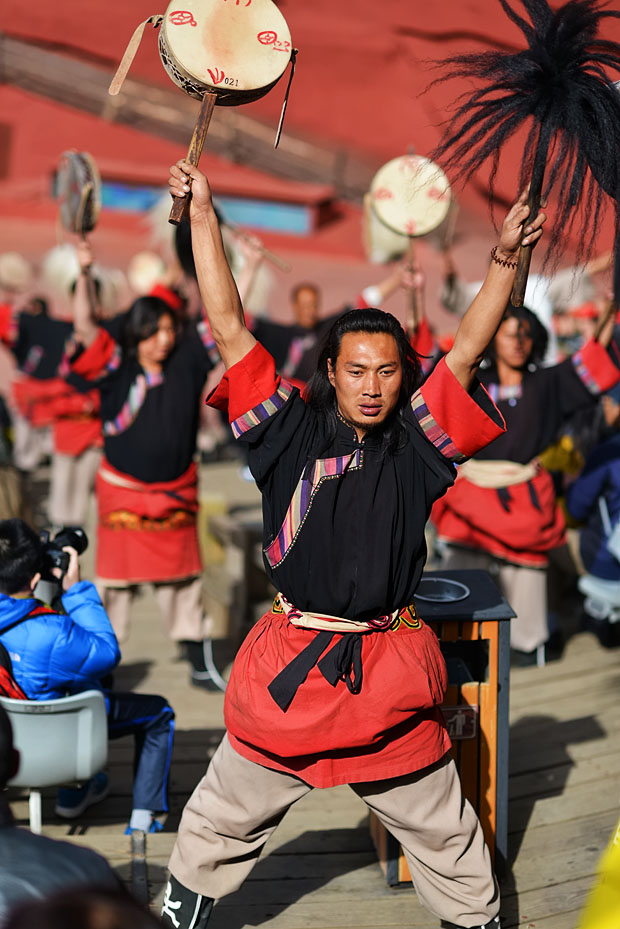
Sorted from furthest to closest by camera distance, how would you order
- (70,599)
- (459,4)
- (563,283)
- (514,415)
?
1. (459,4)
2. (563,283)
3. (514,415)
4. (70,599)

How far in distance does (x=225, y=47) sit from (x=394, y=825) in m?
1.64

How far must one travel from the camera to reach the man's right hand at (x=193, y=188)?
211cm

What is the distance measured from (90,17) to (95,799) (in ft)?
34.2

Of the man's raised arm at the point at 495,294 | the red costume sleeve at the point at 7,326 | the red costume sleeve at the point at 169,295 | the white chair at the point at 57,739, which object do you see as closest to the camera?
the man's raised arm at the point at 495,294

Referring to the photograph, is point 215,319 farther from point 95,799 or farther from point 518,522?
point 518,522

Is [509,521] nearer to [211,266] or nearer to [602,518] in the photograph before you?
[602,518]

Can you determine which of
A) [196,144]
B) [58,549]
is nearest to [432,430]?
[196,144]

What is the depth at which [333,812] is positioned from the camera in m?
3.17

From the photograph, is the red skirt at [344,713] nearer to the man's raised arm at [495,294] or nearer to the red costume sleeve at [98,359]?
the man's raised arm at [495,294]

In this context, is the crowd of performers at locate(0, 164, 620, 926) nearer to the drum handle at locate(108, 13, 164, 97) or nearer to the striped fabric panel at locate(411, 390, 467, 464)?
the striped fabric panel at locate(411, 390, 467, 464)

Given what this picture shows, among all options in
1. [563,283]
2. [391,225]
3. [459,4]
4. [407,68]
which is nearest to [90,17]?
[407,68]

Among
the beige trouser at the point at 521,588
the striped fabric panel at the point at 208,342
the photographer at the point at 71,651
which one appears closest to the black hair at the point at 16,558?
the photographer at the point at 71,651

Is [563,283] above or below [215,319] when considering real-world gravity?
above

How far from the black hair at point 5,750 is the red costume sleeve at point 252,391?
762 mm
